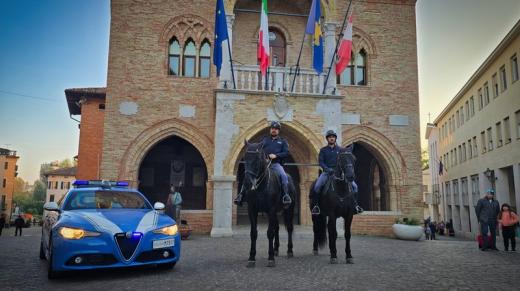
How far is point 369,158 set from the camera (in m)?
21.6

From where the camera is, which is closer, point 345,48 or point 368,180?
point 345,48

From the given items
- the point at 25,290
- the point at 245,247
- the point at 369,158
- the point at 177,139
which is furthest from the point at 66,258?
the point at 369,158

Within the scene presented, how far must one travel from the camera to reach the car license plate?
20.8ft

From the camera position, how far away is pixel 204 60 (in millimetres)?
17719

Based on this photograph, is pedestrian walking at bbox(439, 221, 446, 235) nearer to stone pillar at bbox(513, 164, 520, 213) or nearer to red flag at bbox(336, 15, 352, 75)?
stone pillar at bbox(513, 164, 520, 213)

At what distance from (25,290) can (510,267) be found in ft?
28.2

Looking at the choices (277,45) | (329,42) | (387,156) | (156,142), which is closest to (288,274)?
(156,142)

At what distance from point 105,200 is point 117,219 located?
120cm

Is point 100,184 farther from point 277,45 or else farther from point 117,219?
point 277,45

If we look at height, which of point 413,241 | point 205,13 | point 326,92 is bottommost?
point 413,241

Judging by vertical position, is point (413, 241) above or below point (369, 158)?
below

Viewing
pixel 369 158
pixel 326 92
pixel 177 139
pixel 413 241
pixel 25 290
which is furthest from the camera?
pixel 369 158

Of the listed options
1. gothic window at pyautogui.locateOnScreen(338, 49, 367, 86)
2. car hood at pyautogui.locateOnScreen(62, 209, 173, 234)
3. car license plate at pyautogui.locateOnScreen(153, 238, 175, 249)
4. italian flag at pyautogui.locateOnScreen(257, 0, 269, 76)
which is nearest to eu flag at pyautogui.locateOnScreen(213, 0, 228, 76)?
italian flag at pyautogui.locateOnScreen(257, 0, 269, 76)

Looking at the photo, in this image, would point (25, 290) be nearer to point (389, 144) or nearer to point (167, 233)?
point (167, 233)
